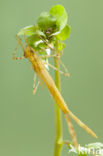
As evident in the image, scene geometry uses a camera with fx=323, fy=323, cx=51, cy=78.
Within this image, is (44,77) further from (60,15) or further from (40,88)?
(40,88)

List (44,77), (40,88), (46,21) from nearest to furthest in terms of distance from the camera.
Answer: (46,21) → (44,77) → (40,88)

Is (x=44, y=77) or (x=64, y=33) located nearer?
(x=64, y=33)

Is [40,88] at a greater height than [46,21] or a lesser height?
greater

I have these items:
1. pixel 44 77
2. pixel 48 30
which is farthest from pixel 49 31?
pixel 44 77

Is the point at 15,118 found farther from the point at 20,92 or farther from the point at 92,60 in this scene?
the point at 92,60

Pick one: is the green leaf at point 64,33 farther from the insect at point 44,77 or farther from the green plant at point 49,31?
the insect at point 44,77

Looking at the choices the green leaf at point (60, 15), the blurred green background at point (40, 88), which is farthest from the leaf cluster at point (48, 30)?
the blurred green background at point (40, 88)

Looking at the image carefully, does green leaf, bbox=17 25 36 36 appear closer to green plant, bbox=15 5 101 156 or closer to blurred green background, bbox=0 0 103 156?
green plant, bbox=15 5 101 156
